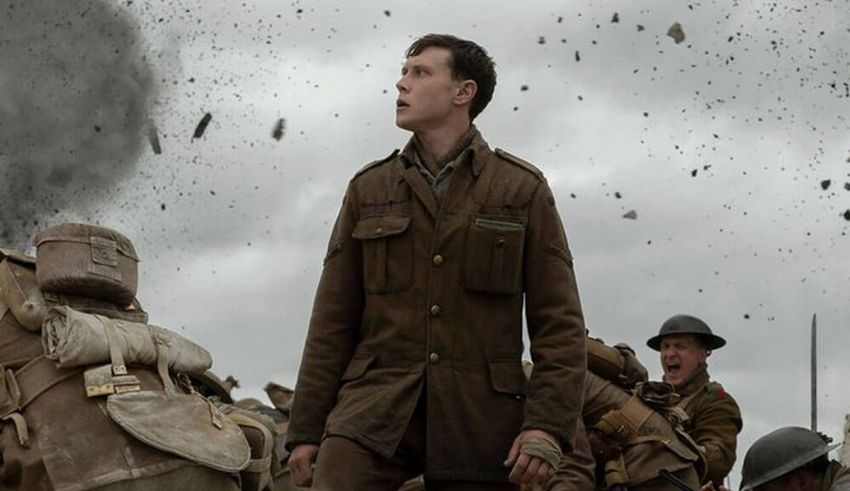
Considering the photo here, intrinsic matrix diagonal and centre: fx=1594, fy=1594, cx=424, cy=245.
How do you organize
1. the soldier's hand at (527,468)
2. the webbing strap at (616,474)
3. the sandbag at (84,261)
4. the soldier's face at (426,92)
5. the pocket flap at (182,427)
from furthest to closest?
the webbing strap at (616,474)
the sandbag at (84,261)
the pocket flap at (182,427)
the soldier's face at (426,92)
the soldier's hand at (527,468)

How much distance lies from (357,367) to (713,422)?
5.86m

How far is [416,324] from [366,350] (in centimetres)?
22

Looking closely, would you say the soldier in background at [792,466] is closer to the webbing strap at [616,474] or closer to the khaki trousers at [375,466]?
the webbing strap at [616,474]

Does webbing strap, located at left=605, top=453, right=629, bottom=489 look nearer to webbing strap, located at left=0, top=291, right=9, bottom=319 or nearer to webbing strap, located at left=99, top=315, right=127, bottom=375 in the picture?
webbing strap, located at left=99, top=315, right=127, bottom=375

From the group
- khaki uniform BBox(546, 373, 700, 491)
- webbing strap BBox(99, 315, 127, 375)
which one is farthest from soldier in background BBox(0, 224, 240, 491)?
khaki uniform BBox(546, 373, 700, 491)

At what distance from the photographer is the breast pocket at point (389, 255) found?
5410 mm

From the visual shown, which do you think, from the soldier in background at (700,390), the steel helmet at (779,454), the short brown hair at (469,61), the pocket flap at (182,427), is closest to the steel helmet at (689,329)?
the soldier in background at (700,390)

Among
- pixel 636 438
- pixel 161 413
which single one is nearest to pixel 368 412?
pixel 161 413

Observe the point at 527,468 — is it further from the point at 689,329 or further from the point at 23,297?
the point at 689,329

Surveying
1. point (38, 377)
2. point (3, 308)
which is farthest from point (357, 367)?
point (3, 308)

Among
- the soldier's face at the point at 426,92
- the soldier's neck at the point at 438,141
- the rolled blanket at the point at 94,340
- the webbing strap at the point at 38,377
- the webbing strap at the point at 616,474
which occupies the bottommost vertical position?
the webbing strap at the point at 616,474

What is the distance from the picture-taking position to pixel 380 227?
215 inches

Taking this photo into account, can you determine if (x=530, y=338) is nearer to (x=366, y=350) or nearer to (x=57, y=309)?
(x=366, y=350)

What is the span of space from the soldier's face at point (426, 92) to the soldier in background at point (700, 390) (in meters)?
5.22
